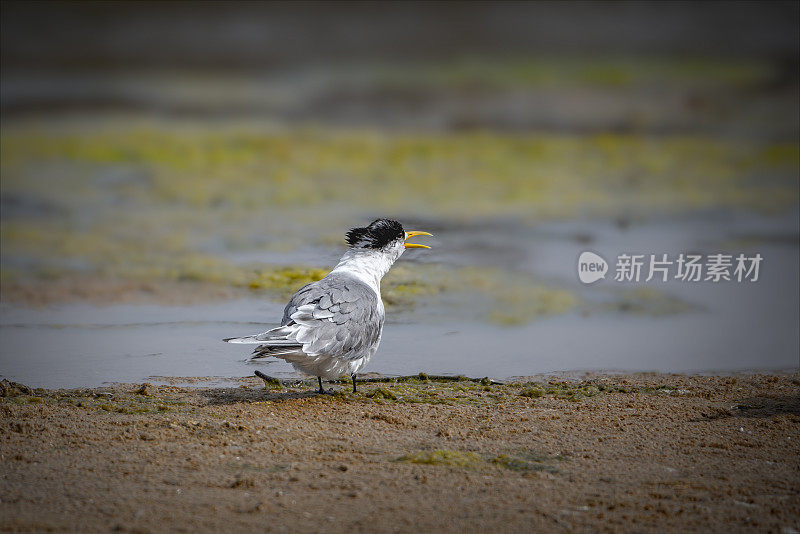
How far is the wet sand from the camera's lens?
319 centimetres

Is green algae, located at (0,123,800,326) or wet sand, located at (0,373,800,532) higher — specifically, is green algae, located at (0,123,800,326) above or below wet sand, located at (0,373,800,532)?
above

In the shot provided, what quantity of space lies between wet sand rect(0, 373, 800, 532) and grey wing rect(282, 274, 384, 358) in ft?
1.04

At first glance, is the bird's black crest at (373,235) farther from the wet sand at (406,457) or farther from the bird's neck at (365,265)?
the wet sand at (406,457)

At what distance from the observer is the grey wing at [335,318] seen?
468 cm

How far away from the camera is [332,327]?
15.7 ft

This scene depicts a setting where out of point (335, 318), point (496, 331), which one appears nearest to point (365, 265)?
point (335, 318)

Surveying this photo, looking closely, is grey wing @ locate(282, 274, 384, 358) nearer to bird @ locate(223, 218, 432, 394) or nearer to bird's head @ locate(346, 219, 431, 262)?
bird @ locate(223, 218, 432, 394)

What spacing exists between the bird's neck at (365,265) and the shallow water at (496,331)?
626 millimetres

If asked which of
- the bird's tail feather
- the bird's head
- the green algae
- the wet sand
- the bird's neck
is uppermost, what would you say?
the green algae

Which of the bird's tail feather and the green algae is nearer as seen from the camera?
the bird's tail feather

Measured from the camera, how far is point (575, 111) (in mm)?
13125

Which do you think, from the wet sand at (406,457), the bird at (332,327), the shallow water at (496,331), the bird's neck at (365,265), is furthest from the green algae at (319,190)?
the wet sand at (406,457)

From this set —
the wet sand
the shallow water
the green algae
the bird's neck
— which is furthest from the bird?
the green algae

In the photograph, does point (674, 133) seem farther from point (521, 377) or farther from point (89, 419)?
point (89, 419)
